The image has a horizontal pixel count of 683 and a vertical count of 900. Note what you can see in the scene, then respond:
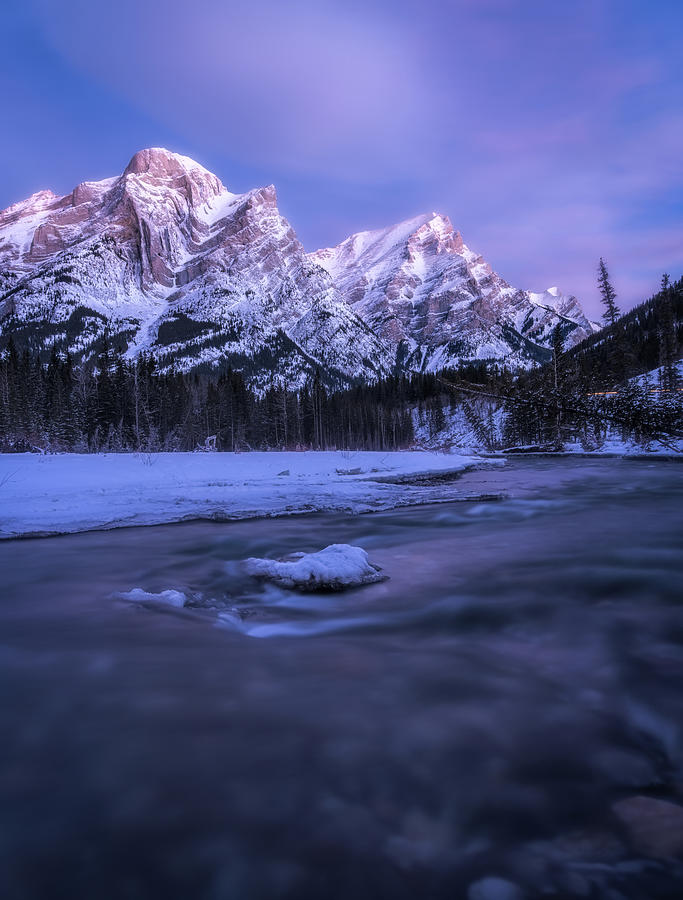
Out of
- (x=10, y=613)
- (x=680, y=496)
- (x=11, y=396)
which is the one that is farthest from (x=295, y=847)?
(x=11, y=396)

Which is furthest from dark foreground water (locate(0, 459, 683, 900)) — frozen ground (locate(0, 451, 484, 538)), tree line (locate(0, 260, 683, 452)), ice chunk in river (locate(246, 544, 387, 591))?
frozen ground (locate(0, 451, 484, 538))

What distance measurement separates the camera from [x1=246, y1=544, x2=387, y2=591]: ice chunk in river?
539 centimetres

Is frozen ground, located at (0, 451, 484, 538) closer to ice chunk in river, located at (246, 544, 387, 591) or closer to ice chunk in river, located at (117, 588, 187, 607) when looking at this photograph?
ice chunk in river, located at (117, 588, 187, 607)

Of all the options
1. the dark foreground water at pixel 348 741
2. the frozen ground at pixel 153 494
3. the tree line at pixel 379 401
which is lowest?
the dark foreground water at pixel 348 741

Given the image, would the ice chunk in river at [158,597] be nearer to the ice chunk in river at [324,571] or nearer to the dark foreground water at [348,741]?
the dark foreground water at [348,741]

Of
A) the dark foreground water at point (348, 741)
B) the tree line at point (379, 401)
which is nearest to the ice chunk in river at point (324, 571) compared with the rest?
the dark foreground water at point (348, 741)

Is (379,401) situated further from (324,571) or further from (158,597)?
(158,597)

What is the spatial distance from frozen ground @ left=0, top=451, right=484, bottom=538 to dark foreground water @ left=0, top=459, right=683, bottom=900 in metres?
4.23

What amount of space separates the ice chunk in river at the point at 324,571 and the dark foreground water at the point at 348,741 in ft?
0.68

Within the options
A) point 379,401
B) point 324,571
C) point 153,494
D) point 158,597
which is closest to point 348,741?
point 324,571

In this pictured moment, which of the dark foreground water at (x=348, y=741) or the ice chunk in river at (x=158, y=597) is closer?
the dark foreground water at (x=348, y=741)

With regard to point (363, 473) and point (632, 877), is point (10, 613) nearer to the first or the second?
point (632, 877)

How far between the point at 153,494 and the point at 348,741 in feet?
35.8

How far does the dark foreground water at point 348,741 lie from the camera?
1.68m
